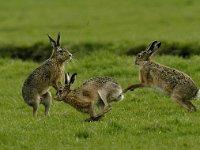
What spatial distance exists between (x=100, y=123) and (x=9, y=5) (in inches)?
1144

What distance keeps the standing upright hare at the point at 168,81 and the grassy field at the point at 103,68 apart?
359 mm

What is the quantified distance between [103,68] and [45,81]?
594cm

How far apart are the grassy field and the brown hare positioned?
13.2 inches

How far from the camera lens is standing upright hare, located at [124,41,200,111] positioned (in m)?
14.0

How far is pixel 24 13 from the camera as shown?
37.3 metres

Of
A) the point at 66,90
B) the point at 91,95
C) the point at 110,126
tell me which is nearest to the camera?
the point at 110,126

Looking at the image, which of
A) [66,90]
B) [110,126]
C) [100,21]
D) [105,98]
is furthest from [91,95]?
[100,21]

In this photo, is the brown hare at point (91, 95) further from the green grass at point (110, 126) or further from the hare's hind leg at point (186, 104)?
the hare's hind leg at point (186, 104)

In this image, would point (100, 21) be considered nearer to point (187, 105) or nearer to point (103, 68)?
point (103, 68)

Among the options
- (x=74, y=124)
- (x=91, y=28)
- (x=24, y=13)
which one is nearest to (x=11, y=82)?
(x=74, y=124)

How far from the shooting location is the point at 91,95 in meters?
13.5

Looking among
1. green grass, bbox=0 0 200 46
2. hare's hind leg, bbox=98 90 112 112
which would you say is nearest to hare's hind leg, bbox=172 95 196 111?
hare's hind leg, bbox=98 90 112 112

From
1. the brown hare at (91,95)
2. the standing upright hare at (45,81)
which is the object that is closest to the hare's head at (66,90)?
the brown hare at (91,95)

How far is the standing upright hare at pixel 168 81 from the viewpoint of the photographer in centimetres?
1397
